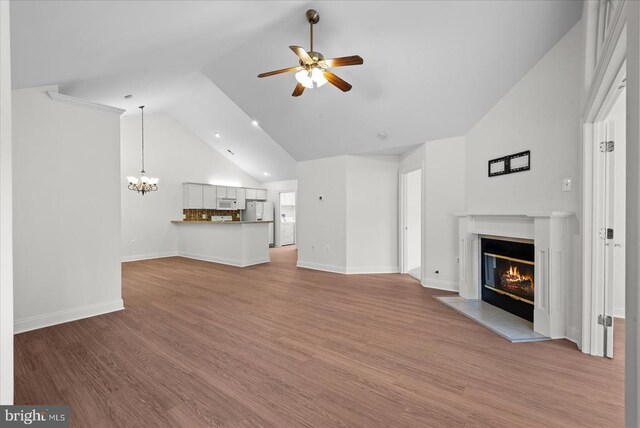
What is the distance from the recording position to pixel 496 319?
121 inches

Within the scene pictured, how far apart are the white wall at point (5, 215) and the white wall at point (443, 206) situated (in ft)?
14.7

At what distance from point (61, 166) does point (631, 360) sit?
4.56m

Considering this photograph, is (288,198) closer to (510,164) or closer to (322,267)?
(322,267)

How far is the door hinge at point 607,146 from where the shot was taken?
230 cm

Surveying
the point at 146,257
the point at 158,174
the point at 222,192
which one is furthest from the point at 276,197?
the point at 146,257

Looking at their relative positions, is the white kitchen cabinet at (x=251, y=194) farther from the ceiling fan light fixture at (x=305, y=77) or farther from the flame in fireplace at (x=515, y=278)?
the flame in fireplace at (x=515, y=278)

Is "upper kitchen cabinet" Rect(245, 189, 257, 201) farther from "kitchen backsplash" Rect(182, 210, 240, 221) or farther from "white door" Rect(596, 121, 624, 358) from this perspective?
"white door" Rect(596, 121, 624, 358)

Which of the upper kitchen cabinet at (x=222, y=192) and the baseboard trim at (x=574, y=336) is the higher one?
the upper kitchen cabinet at (x=222, y=192)

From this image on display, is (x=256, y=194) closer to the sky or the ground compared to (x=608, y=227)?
closer to the sky

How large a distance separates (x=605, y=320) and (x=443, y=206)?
7.58 ft

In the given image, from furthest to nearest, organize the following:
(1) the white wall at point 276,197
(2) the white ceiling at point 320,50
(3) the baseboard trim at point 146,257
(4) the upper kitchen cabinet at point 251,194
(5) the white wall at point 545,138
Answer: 1. (1) the white wall at point 276,197
2. (4) the upper kitchen cabinet at point 251,194
3. (3) the baseboard trim at point 146,257
4. (5) the white wall at point 545,138
5. (2) the white ceiling at point 320,50

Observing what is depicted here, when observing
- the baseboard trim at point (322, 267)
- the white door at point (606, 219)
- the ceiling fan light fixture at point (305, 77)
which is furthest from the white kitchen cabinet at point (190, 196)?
the white door at point (606, 219)

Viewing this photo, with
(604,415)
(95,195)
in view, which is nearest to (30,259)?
(95,195)

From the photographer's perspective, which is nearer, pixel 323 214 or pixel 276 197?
pixel 323 214
